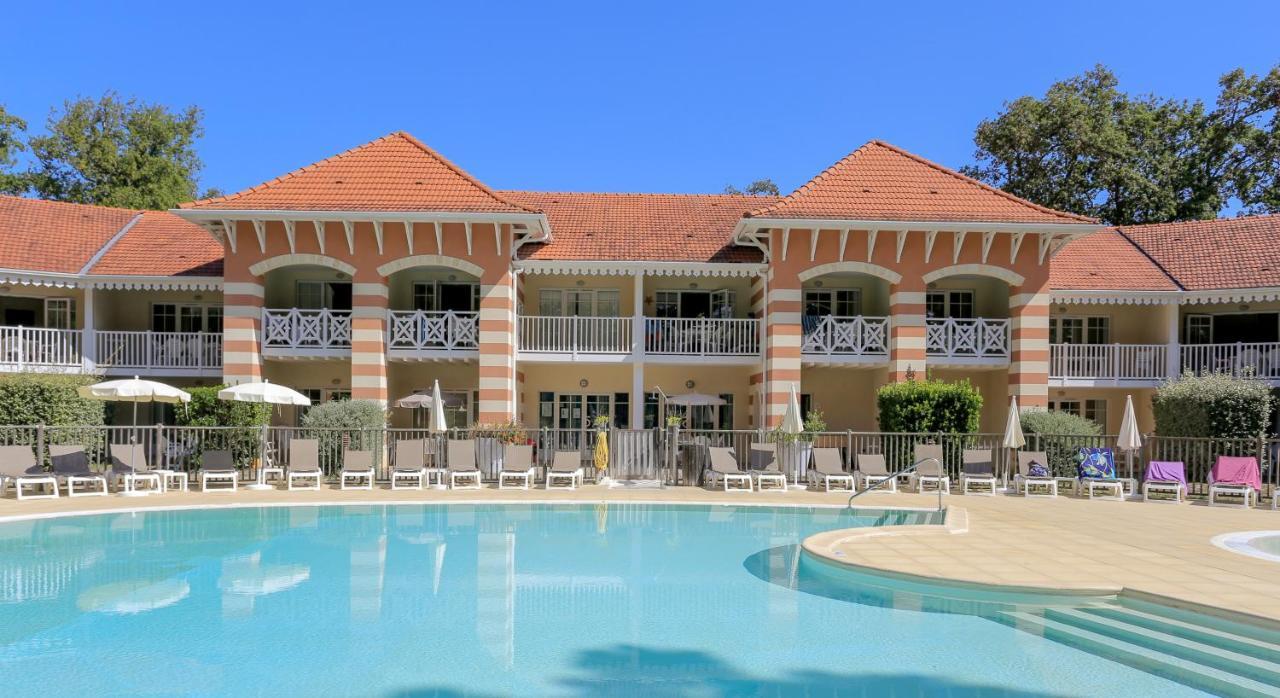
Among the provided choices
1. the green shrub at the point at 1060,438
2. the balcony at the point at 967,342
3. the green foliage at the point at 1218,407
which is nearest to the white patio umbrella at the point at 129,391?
the balcony at the point at 967,342

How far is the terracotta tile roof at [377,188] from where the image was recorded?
18.1 meters

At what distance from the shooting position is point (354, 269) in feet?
61.4

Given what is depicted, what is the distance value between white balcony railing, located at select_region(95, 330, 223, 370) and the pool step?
20.3m

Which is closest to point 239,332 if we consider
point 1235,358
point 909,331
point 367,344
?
point 367,344

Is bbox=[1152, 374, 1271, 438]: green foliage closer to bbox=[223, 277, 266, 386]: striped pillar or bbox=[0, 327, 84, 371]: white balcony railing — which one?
bbox=[223, 277, 266, 386]: striped pillar

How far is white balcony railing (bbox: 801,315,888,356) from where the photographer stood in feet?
65.0

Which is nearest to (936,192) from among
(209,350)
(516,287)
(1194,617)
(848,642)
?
(516,287)

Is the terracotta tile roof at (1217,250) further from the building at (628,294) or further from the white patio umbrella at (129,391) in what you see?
the white patio umbrella at (129,391)

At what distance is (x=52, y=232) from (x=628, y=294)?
16748 mm

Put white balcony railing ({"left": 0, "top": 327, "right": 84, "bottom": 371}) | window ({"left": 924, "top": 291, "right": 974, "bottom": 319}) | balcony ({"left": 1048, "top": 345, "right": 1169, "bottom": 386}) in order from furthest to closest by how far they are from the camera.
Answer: window ({"left": 924, "top": 291, "right": 974, "bottom": 319}) → balcony ({"left": 1048, "top": 345, "right": 1169, "bottom": 386}) → white balcony railing ({"left": 0, "top": 327, "right": 84, "bottom": 371})

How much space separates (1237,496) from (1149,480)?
1709 mm

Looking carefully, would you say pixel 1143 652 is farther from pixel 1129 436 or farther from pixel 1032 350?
pixel 1032 350

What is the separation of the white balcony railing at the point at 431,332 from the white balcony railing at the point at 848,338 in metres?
8.77

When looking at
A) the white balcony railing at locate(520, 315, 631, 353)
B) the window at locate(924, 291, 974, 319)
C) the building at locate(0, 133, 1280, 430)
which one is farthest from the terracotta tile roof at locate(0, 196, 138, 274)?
the window at locate(924, 291, 974, 319)
